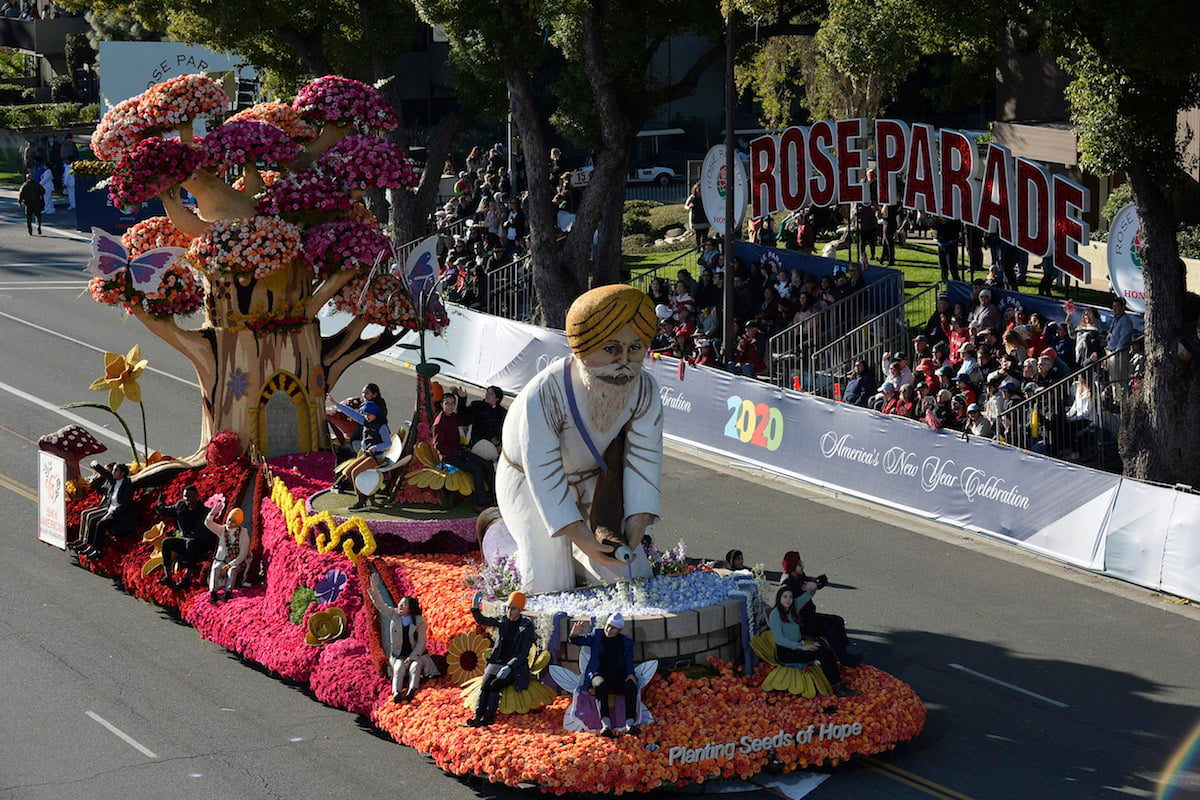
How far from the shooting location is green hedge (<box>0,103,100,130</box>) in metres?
58.5

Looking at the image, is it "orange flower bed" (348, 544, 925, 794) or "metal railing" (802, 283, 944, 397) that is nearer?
"orange flower bed" (348, 544, 925, 794)

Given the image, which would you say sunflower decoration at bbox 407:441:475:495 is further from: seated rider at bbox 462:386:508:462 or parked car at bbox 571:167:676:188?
parked car at bbox 571:167:676:188

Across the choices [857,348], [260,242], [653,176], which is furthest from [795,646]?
[653,176]

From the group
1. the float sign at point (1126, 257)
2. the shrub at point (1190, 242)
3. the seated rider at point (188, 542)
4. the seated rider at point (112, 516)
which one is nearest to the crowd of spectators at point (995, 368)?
the float sign at point (1126, 257)

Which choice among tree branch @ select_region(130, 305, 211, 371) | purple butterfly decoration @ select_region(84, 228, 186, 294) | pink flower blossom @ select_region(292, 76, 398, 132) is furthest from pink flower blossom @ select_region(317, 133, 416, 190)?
tree branch @ select_region(130, 305, 211, 371)

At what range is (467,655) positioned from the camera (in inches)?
632

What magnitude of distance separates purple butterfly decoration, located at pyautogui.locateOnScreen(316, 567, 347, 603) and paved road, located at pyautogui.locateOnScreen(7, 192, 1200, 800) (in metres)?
1.09

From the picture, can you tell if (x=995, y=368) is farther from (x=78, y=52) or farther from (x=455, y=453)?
(x=78, y=52)

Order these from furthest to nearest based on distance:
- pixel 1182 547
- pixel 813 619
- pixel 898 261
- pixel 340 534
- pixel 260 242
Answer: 1. pixel 898 261
2. pixel 260 242
3. pixel 1182 547
4. pixel 340 534
5. pixel 813 619

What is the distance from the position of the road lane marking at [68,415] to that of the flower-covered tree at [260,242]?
6.27 metres

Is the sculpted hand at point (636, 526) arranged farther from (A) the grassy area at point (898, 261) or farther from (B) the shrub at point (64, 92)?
(B) the shrub at point (64, 92)

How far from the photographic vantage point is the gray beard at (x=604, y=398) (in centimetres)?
1582

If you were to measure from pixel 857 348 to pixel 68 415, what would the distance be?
45.4 ft

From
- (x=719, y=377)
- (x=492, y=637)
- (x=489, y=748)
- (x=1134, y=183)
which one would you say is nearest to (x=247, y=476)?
(x=492, y=637)
